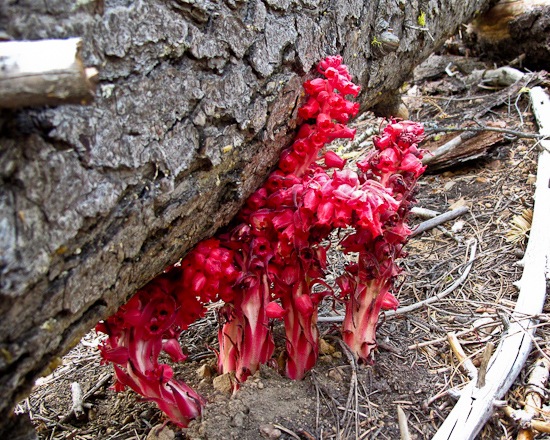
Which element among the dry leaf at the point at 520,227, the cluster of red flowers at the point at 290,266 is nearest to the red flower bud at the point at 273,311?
the cluster of red flowers at the point at 290,266

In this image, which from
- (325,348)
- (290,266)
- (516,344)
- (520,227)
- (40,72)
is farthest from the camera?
(520,227)

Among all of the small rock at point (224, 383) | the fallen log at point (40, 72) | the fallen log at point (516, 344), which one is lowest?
the small rock at point (224, 383)

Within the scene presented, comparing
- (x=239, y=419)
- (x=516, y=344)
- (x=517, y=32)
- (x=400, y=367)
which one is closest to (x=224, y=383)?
(x=239, y=419)

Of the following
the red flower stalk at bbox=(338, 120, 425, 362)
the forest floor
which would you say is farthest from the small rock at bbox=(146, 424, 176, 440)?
the red flower stalk at bbox=(338, 120, 425, 362)

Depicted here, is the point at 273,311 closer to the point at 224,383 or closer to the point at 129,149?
the point at 224,383

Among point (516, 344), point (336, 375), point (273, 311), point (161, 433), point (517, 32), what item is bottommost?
point (161, 433)

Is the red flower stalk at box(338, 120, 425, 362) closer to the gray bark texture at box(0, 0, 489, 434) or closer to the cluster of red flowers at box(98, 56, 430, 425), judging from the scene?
the cluster of red flowers at box(98, 56, 430, 425)

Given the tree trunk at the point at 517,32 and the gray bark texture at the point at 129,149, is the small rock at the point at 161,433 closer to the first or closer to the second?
the gray bark texture at the point at 129,149

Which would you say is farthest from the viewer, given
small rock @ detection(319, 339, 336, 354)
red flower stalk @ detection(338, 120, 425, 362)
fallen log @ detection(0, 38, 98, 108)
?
small rock @ detection(319, 339, 336, 354)
